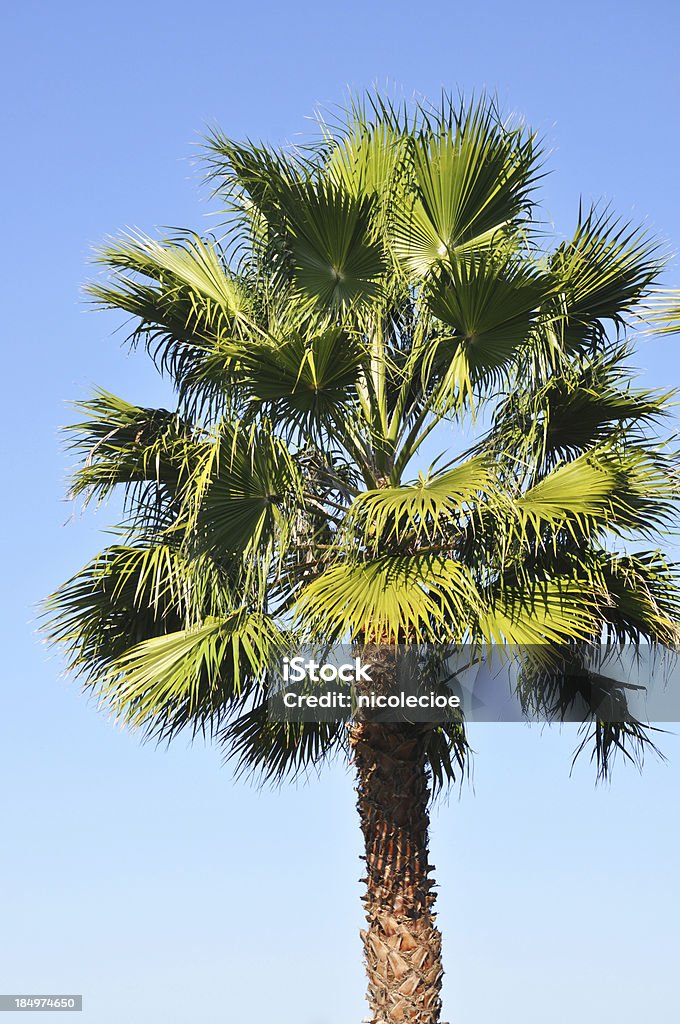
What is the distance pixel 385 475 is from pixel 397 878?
2.80 m

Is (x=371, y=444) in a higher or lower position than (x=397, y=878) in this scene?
higher

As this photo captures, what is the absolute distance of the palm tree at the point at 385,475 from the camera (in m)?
8.92

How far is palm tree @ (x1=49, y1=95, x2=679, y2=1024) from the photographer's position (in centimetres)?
892

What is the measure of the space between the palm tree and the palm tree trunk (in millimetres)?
15

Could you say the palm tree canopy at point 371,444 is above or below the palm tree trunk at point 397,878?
above

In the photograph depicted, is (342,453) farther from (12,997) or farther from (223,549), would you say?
(12,997)

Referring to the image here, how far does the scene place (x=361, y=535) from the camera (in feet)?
30.1

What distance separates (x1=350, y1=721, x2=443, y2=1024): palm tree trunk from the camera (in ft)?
29.7

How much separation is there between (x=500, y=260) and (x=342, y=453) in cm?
181

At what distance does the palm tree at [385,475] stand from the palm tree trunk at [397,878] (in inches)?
0.6

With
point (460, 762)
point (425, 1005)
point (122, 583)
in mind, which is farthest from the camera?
point (460, 762)

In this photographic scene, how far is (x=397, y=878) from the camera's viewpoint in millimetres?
9227

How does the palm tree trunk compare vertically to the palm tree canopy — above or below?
below

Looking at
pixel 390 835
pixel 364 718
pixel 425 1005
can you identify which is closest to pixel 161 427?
pixel 364 718
